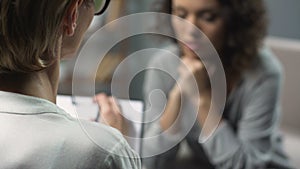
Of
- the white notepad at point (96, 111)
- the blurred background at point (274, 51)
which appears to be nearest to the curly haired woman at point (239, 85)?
the blurred background at point (274, 51)

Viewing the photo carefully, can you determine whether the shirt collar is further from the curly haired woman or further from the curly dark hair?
the curly dark hair

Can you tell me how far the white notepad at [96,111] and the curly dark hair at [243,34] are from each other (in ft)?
1.75

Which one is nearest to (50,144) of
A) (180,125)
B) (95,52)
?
(95,52)

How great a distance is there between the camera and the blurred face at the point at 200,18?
953 mm

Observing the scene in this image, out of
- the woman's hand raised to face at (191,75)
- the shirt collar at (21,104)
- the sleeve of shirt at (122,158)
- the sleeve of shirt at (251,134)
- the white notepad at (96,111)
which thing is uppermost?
the shirt collar at (21,104)

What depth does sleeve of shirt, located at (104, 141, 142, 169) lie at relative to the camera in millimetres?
499

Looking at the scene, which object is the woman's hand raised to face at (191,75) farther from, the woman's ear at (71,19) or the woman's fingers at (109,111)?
the woman's ear at (71,19)

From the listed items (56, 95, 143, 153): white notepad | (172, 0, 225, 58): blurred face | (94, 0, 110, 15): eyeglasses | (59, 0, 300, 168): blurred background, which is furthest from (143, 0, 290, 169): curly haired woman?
(94, 0, 110, 15): eyeglasses

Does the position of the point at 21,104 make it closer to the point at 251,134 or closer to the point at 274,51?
the point at 251,134

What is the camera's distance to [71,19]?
1.70 feet

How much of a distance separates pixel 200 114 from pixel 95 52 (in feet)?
0.93

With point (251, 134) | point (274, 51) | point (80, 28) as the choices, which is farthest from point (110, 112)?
point (274, 51)

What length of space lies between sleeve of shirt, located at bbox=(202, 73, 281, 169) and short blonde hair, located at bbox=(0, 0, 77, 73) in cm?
70

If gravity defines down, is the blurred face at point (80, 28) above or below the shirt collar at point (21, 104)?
above
